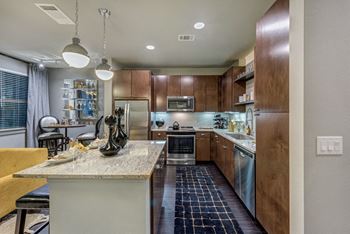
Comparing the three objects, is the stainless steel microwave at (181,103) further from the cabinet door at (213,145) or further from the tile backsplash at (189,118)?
the cabinet door at (213,145)

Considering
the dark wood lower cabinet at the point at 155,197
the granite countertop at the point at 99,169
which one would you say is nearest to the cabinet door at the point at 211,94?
the dark wood lower cabinet at the point at 155,197

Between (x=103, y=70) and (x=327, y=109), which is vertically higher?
(x=103, y=70)

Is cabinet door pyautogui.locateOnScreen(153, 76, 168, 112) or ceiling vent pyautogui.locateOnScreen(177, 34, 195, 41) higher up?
ceiling vent pyautogui.locateOnScreen(177, 34, 195, 41)

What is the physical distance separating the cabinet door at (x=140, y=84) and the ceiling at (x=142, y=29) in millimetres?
432

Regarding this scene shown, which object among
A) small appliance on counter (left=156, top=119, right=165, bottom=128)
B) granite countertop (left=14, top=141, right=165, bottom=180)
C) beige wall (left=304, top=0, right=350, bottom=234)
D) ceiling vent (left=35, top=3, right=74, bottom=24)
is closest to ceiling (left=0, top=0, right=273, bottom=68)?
ceiling vent (left=35, top=3, right=74, bottom=24)

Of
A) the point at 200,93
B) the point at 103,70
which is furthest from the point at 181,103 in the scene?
the point at 103,70

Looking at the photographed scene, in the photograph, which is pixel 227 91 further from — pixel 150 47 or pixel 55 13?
pixel 55 13

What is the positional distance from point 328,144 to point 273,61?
35.8 inches

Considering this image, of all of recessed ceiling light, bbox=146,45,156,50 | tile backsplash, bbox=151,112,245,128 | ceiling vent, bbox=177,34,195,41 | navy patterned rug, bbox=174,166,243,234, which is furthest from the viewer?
tile backsplash, bbox=151,112,245,128

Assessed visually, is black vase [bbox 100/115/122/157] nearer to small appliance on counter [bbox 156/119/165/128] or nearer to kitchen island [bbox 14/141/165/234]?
kitchen island [bbox 14/141/165/234]

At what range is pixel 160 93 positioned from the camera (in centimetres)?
568

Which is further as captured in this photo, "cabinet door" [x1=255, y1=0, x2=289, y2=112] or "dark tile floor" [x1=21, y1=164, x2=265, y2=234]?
"dark tile floor" [x1=21, y1=164, x2=265, y2=234]

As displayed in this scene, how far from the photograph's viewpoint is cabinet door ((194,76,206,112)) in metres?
5.66

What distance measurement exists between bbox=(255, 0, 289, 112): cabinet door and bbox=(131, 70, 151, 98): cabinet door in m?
3.34
